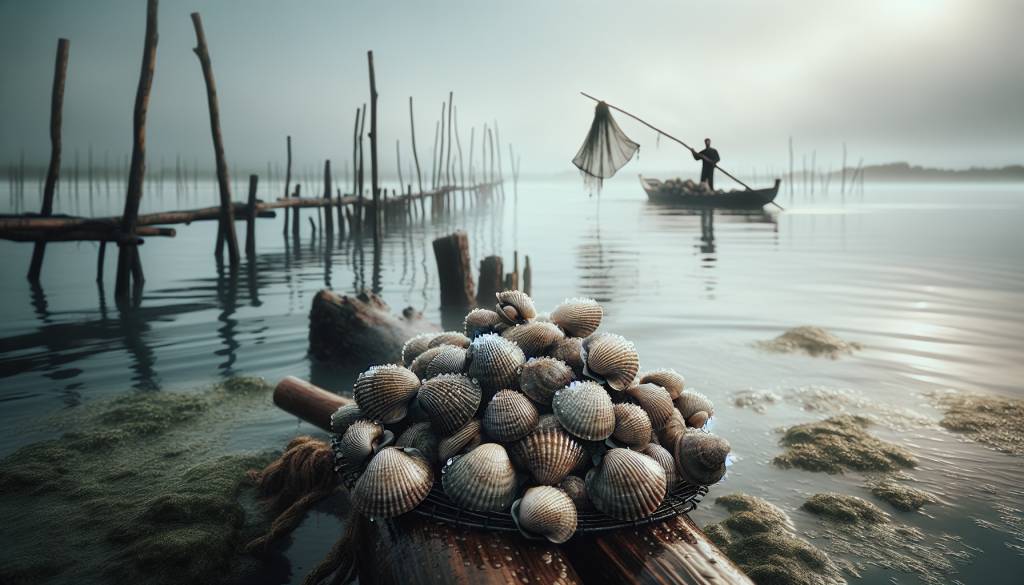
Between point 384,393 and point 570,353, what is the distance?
3.19 ft

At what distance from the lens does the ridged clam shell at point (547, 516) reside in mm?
2367

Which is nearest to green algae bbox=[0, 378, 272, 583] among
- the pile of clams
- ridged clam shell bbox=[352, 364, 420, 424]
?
the pile of clams

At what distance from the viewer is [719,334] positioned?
33.5ft

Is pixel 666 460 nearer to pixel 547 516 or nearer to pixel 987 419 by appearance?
pixel 547 516

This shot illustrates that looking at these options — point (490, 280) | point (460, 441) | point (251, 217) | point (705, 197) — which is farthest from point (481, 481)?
point (705, 197)

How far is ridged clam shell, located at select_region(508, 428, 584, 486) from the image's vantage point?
2.60 meters

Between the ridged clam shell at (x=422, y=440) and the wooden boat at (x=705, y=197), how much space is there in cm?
4242

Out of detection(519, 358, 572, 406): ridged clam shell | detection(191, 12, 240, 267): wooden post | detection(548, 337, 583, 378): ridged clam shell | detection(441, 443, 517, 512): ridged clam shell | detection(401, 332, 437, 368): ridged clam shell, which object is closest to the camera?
detection(441, 443, 517, 512): ridged clam shell

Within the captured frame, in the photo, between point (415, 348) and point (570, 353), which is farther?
point (415, 348)

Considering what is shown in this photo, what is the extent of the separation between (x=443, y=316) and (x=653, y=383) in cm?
844

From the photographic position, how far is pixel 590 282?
17.4m

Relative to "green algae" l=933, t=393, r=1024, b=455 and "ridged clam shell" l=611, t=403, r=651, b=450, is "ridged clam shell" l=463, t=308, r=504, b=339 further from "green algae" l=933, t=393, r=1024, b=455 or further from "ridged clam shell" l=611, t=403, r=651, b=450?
"green algae" l=933, t=393, r=1024, b=455

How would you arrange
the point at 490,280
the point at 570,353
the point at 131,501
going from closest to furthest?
the point at 570,353 → the point at 131,501 → the point at 490,280

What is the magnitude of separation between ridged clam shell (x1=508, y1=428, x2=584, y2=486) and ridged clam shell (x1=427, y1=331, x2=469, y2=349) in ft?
3.03
